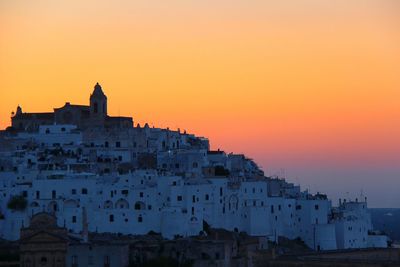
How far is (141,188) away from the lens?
2753 inches

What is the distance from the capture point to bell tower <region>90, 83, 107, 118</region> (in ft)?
265

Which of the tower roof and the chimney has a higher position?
the tower roof

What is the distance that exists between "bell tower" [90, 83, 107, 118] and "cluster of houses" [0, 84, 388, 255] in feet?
0.21

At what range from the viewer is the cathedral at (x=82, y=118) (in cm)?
8119

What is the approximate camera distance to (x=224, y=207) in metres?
72.1

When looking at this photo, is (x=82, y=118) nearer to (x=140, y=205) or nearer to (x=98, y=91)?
(x=98, y=91)

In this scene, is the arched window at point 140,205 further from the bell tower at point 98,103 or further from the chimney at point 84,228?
the bell tower at point 98,103

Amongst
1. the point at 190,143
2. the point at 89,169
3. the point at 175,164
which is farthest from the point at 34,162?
the point at 190,143

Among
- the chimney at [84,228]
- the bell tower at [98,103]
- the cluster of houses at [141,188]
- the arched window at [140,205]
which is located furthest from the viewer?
the bell tower at [98,103]

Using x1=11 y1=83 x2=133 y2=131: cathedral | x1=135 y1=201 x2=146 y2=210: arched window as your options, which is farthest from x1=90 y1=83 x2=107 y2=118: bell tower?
x1=135 y1=201 x2=146 y2=210: arched window

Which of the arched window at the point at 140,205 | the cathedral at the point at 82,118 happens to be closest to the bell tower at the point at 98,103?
the cathedral at the point at 82,118

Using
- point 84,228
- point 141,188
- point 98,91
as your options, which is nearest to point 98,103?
point 98,91

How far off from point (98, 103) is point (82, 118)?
75.3 inches

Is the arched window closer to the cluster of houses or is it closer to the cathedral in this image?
the cluster of houses
